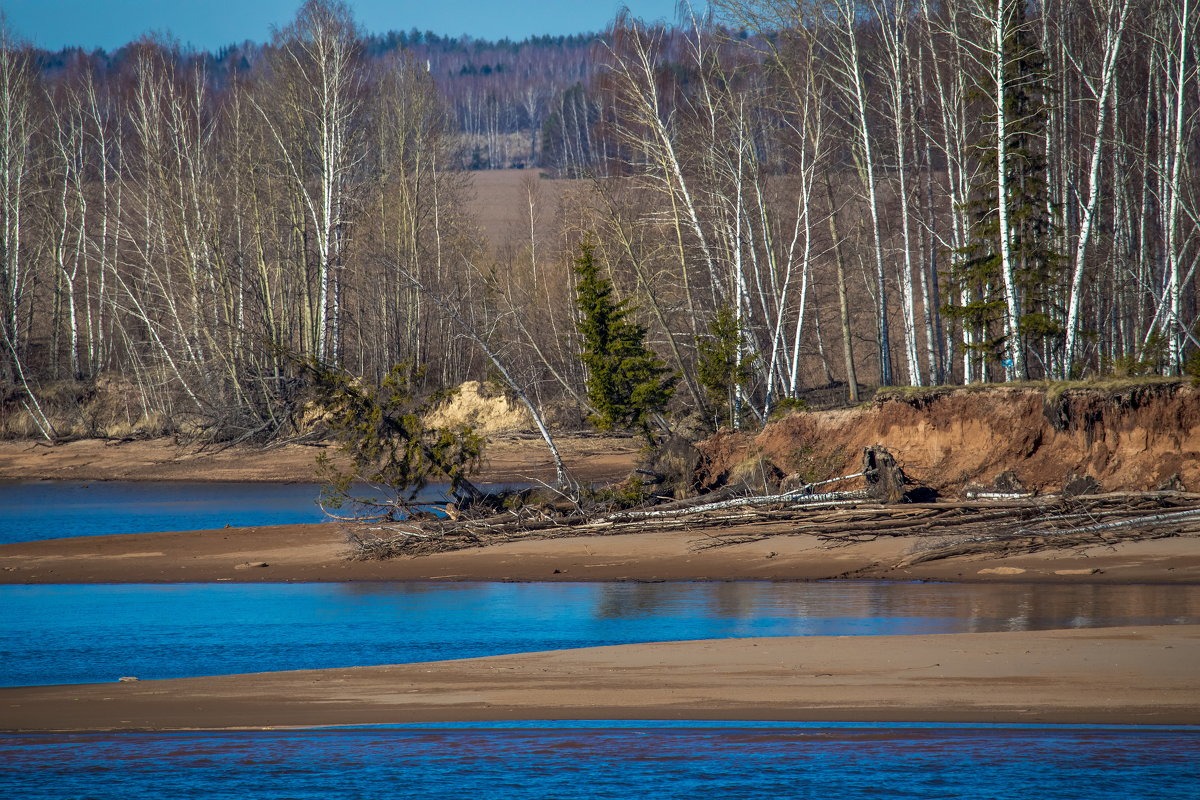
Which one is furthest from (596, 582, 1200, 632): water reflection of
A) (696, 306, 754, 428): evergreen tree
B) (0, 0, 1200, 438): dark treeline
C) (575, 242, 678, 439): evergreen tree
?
(696, 306, 754, 428): evergreen tree

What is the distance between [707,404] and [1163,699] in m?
21.8

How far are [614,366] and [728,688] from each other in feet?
50.7

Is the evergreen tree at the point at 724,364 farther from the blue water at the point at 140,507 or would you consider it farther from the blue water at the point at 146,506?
the blue water at the point at 140,507

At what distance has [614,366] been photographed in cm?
2550

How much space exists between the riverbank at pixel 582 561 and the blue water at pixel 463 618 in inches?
27.5

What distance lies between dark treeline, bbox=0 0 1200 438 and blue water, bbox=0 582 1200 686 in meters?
6.55

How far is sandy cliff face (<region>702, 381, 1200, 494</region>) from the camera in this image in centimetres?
1859

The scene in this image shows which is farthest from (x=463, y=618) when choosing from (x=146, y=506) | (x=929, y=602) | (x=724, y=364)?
(x=146, y=506)

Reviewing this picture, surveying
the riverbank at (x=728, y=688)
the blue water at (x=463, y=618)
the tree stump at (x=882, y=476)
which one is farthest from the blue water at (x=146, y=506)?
the riverbank at (x=728, y=688)

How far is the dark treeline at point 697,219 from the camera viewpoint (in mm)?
24484

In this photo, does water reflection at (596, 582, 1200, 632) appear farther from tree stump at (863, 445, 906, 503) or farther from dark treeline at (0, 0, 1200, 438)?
dark treeline at (0, 0, 1200, 438)

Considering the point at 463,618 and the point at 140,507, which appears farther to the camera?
the point at 140,507

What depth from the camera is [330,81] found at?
1583 inches

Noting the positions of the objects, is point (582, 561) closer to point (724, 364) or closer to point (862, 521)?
point (862, 521)
